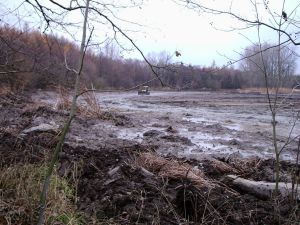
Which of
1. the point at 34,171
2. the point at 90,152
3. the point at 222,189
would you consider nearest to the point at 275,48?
the point at 222,189

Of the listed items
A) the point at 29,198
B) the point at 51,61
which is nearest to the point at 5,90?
the point at 51,61

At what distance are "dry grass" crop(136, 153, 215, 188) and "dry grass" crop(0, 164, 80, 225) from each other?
1482mm

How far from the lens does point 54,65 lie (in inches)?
218

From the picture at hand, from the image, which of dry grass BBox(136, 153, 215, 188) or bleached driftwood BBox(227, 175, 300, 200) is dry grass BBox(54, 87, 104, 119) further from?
bleached driftwood BBox(227, 175, 300, 200)

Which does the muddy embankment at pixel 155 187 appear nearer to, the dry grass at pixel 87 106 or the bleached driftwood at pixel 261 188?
the bleached driftwood at pixel 261 188

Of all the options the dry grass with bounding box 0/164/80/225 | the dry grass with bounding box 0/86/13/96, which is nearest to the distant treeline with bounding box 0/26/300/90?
the dry grass with bounding box 0/164/80/225

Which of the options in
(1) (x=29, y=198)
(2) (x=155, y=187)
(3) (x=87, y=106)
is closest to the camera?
(1) (x=29, y=198)

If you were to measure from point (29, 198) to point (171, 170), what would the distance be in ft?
7.94

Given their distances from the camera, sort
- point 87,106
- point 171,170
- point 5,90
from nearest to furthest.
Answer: point 171,170
point 87,106
point 5,90

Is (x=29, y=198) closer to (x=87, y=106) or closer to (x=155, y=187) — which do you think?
(x=155, y=187)

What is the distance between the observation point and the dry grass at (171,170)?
19.2 ft

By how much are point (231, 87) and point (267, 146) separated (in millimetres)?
61161

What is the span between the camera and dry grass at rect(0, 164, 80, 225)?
4219mm

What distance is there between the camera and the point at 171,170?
621 cm
